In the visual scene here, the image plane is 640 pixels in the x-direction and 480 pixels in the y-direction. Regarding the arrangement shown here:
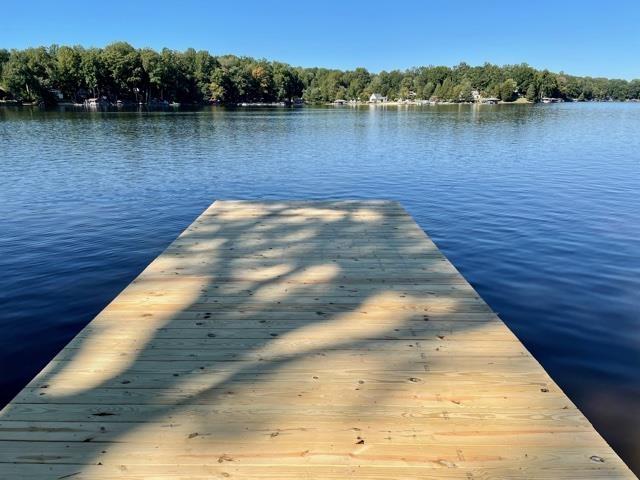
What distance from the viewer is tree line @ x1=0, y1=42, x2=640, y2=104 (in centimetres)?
9844

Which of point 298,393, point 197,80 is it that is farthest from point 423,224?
point 197,80

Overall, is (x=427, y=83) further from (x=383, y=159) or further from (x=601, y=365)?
(x=601, y=365)

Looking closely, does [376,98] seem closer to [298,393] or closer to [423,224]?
[423,224]

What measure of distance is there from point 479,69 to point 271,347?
691 ft

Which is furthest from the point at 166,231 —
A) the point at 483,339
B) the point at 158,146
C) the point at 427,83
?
the point at 427,83

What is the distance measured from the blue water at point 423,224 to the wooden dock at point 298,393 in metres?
1.54

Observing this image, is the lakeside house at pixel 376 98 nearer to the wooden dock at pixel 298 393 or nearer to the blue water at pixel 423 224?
the blue water at pixel 423 224

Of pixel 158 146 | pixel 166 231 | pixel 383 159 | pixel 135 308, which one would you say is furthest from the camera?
pixel 158 146

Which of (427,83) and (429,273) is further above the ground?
(427,83)

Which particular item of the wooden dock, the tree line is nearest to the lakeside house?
the tree line

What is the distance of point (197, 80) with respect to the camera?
5143 inches

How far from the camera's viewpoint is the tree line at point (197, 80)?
98438mm

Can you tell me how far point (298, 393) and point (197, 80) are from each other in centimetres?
14222

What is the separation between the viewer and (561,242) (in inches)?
382
